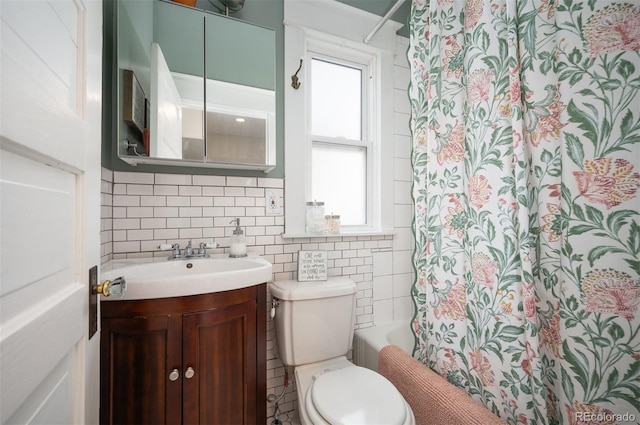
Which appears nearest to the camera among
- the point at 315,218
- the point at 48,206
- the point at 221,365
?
the point at 48,206

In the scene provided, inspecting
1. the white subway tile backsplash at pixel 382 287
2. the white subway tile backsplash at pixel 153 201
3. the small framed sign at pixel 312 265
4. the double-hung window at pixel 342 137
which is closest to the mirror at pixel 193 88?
the white subway tile backsplash at pixel 153 201

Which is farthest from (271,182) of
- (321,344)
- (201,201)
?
(321,344)

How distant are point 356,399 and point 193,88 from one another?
1565mm

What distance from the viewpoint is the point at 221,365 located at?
108 cm

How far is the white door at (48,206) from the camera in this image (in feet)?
1.18

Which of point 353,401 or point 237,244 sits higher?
point 237,244

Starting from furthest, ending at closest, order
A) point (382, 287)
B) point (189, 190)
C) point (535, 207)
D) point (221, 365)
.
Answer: point (382, 287), point (189, 190), point (221, 365), point (535, 207)

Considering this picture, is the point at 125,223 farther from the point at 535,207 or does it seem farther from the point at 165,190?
the point at 535,207

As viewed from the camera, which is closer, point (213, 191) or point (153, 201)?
point (153, 201)

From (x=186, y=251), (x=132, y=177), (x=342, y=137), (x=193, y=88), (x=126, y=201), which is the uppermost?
(x=193, y=88)

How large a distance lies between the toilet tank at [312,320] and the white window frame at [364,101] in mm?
362

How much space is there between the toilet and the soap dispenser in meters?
0.24

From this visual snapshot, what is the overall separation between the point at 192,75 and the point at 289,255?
1064 millimetres

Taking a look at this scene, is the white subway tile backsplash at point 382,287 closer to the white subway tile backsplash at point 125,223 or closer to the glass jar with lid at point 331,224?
the glass jar with lid at point 331,224
